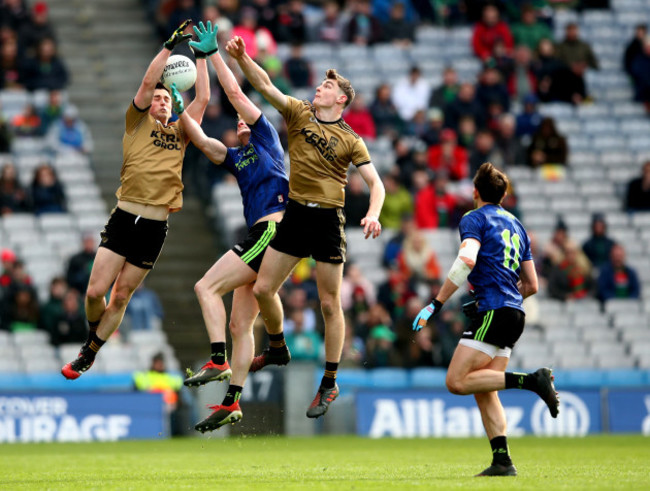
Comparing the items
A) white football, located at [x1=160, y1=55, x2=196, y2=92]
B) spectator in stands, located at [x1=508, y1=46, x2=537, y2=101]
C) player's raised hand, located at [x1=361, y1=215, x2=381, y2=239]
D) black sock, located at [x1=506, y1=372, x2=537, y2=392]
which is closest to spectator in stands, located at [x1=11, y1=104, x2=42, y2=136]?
spectator in stands, located at [x1=508, y1=46, x2=537, y2=101]

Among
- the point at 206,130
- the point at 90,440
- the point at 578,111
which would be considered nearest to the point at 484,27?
the point at 578,111

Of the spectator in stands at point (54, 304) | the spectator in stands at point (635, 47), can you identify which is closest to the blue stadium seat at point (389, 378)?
the spectator in stands at point (54, 304)

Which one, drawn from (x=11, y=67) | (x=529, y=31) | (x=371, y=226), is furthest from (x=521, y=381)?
(x=529, y=31)

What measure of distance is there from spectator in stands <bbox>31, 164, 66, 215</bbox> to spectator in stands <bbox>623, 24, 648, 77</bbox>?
12.3m

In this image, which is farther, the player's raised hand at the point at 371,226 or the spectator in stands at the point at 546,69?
the spectator in stands at the point at 546,69

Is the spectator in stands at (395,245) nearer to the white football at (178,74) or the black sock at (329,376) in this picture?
the black sock at (329,376)

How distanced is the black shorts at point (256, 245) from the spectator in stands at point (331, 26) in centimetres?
1324

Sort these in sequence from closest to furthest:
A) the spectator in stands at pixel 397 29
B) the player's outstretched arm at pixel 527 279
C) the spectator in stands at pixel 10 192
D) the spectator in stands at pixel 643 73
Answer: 1. the player's outstretched arm at pixel 527 279
2. the spectator in stands at pixel 10 192
3. the spectator in stands at pixel 397 29
4. the spectator in stands at pixel 643 73

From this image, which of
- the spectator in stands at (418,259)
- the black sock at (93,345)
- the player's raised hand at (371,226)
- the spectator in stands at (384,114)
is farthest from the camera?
the spectator in stands at (384,114)

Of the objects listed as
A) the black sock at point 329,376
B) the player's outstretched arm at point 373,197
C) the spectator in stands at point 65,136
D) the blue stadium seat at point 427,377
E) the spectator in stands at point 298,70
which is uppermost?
the spectator in stands at point 298,70

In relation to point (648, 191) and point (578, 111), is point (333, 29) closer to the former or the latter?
point (578, 111)

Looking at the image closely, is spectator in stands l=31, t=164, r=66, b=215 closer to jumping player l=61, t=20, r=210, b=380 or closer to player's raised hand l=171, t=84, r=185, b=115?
jumping player l=61, t=20, r=210, b=380

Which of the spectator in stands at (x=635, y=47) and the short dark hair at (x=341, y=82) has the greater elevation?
the spectator in stands at (x=635, y=47)

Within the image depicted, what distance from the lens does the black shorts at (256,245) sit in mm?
11625
